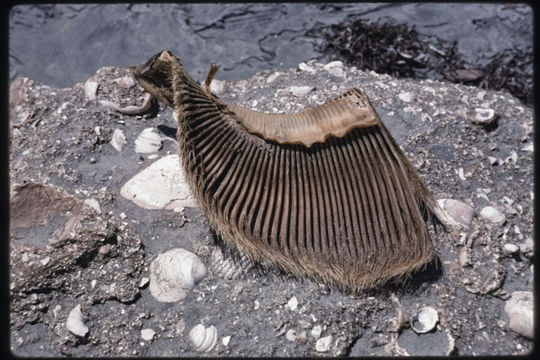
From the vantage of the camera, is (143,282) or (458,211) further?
(458,211)

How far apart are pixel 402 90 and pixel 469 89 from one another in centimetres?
49

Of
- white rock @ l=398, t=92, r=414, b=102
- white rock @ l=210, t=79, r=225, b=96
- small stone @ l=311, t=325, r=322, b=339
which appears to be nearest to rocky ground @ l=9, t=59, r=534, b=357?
small stone @ l=311, t=325, r=322, b=339

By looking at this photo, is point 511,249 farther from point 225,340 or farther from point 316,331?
point 225,340

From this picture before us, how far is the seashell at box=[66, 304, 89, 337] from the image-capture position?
224 centimetres

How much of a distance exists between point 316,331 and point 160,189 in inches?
41.5

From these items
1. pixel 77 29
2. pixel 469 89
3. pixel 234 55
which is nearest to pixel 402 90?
pixel 469 89

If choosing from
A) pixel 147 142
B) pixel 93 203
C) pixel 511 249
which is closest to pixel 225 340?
pixel 93 203

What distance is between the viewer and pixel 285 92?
10.4ft

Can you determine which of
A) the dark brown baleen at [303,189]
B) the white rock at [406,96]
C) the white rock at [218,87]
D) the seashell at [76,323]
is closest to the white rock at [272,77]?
the white rock at [218,87]

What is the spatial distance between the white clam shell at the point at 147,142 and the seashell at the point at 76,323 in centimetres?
94

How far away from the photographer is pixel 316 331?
227 cm

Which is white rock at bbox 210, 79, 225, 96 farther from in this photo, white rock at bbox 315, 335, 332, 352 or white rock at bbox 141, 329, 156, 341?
white rock at bbox 315, 335, 332, 352

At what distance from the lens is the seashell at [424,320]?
2283 millimetres

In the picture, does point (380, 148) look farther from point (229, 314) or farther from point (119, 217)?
point (119, 217)
